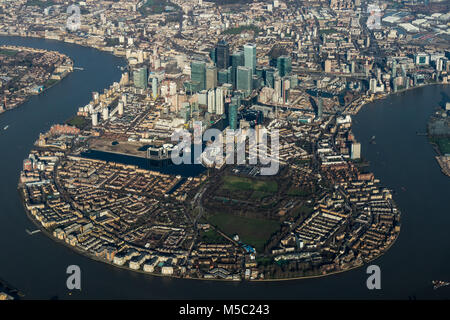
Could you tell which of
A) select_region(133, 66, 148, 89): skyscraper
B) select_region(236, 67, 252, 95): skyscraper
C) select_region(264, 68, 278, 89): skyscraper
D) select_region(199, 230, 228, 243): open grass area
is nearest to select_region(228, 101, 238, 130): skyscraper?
select_region(236, 67, 252, 95): skyscraper

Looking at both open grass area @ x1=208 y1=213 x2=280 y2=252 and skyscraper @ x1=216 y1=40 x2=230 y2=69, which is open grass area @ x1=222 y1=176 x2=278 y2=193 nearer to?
open grass area @ x1=208 y1=213 x2=280 y2=252

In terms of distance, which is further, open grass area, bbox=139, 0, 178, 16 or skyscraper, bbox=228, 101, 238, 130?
open grass area, bbox=139, 0, 178, 16

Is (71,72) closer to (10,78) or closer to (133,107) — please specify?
(10,78)

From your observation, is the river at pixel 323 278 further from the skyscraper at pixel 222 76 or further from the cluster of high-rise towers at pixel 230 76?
the skyscraper at pixel 222 76

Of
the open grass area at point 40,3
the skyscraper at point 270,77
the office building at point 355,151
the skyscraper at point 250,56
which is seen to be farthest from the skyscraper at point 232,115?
the open grass area at point 40,3

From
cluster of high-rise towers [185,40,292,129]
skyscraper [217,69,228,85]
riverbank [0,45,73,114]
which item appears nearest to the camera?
Answer: cluster of high-rise towers [185,40,292,129]

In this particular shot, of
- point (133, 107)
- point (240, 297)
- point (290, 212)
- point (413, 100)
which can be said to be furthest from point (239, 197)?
point (413, 100)
